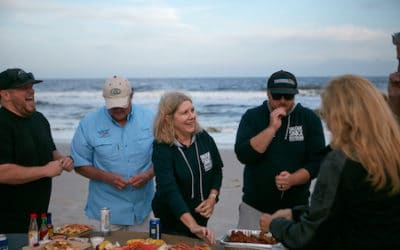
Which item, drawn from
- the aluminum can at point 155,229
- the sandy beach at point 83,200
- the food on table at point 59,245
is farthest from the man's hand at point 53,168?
the sandy beach at point 83,200

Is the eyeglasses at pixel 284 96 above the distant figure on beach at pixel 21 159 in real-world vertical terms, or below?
above

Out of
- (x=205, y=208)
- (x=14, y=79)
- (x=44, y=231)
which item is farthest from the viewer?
(x=14, y=79)

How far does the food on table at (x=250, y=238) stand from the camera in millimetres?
3035

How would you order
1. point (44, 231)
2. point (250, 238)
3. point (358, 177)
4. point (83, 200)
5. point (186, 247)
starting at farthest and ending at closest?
point (83, 200) → point (44, 231) → point (250, 238) → point (186, 247) → point (358, 177)

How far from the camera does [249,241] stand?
303 centimetres

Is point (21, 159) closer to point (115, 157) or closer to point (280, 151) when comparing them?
point (115, 157)

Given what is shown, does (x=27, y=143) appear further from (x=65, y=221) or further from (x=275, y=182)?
(x=65, y=221)

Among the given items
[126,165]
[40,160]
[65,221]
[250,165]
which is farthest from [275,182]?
[65,221]

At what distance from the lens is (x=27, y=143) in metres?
3.58

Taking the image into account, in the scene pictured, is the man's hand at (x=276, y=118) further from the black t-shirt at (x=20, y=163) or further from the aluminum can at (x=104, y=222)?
the black t-shirt at (x=20, y=163)

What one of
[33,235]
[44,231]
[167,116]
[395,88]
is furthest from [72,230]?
[395,88]

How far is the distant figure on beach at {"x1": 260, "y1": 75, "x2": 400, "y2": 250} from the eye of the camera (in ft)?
6.55

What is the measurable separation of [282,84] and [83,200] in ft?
15.8

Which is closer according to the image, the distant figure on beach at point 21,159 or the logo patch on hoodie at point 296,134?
the distant figure on beach at point 21,159
